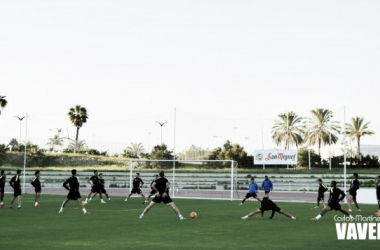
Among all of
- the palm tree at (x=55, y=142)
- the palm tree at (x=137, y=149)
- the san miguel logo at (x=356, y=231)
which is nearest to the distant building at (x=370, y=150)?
the palm tree at (x=137, y=149)

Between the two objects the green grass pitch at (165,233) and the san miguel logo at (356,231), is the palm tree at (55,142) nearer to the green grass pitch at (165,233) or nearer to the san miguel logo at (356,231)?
the green grass pitch at (165,233)

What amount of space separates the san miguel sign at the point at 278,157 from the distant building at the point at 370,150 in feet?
46.4

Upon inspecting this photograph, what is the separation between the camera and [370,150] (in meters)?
73.7

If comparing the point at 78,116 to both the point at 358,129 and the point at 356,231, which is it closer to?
the point at 358,129

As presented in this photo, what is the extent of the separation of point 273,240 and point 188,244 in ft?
7.94

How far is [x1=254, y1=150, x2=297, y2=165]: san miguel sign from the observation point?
63.8m

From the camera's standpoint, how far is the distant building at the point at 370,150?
72125mm

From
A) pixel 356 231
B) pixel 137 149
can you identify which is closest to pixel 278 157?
pixel 137 149

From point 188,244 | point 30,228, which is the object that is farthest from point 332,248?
point 30,228

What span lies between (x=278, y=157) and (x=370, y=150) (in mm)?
16184

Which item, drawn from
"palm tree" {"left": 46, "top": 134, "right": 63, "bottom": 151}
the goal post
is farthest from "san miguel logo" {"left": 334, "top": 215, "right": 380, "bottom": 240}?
"palm tree" {"left": 46, "top": 134, "right": 63, "bottom": 151}

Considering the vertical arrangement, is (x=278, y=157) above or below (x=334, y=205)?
above

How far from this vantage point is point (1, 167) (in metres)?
74.1

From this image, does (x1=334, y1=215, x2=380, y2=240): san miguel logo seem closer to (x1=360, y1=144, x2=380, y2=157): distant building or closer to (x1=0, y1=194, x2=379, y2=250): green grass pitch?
(x1=0, y1=194, x2=379, y2=250): green grass pitch
